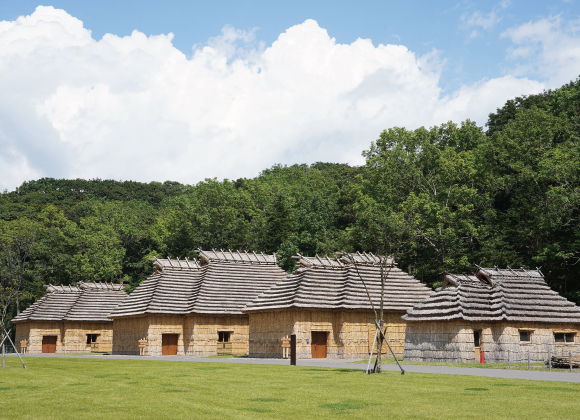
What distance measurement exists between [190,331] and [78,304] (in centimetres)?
1952

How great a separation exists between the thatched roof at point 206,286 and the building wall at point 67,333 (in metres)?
10.6

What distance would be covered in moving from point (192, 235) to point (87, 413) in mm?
67023

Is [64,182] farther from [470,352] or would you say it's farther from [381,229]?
[470,352]

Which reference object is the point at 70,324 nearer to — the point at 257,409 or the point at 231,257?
the point at 231,257

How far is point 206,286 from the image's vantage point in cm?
5062

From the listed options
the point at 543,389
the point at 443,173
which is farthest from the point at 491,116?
the point at 543,389

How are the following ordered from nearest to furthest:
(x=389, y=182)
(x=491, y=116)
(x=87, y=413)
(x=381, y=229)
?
(x=87, y=413), (x=381, y=229), (x=389, y=182), (x=491, y=116)

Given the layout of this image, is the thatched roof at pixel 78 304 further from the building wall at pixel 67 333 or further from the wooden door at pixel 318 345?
the wooden door at pixel 318 345

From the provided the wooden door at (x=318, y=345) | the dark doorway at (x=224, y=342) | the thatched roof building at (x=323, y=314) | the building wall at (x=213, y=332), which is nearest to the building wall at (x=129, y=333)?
the building wall at (x=213, y=332)

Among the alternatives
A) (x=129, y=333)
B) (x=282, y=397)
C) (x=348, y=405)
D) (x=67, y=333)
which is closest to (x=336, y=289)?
(x=129, y=333)

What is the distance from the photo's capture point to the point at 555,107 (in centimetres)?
6328

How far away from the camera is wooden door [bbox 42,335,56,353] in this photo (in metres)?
62.0

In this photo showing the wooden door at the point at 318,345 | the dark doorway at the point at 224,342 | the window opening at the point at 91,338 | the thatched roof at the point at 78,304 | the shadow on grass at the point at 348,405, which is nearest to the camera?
the shadow on grass at the point at 348,405

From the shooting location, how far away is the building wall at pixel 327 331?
133 ft
